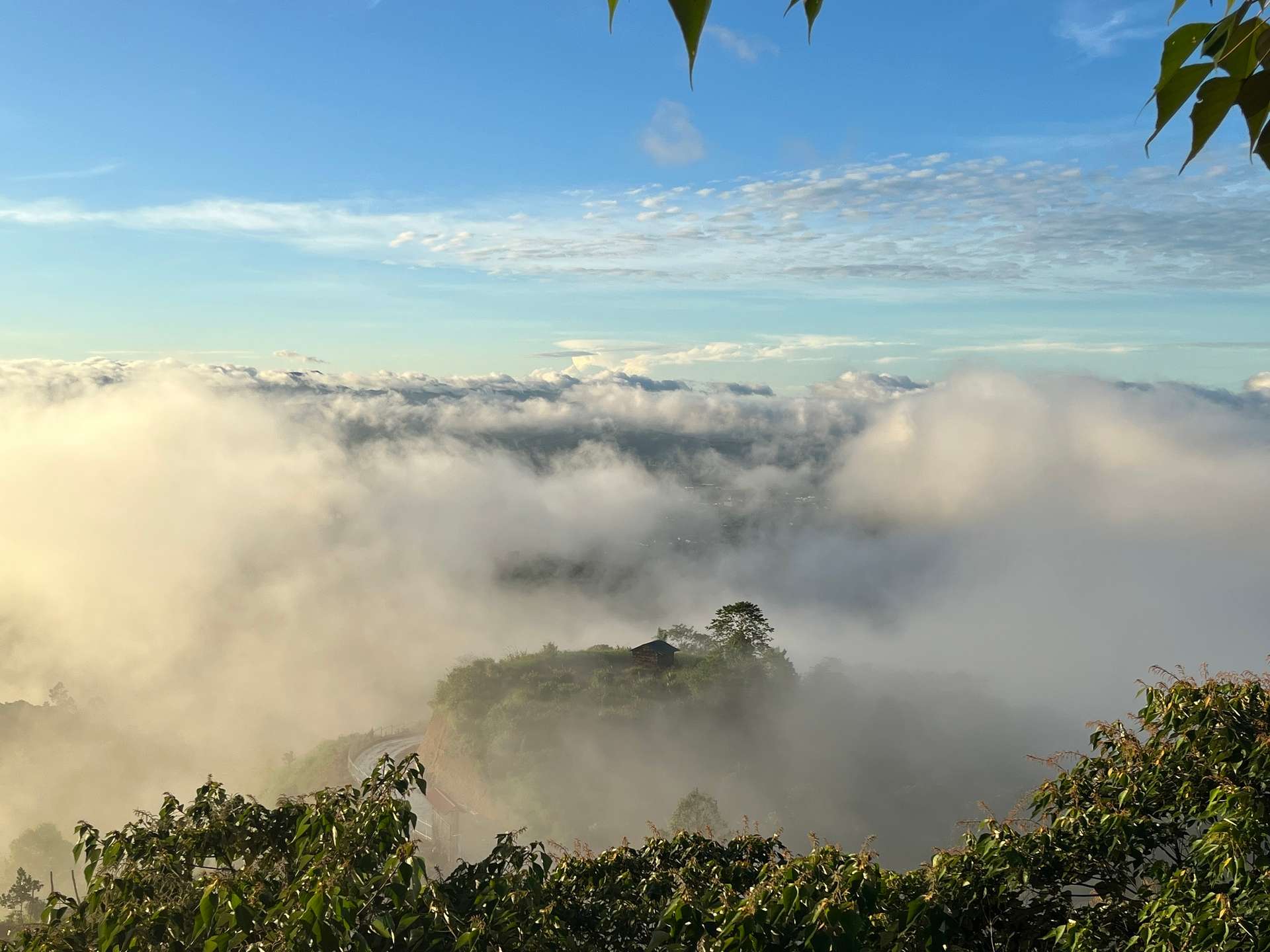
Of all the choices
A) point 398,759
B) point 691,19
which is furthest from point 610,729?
point 691,19

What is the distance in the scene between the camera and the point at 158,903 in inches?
238

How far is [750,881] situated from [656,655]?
66.9 meters

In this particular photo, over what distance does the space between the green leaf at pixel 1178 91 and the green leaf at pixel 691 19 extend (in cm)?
71

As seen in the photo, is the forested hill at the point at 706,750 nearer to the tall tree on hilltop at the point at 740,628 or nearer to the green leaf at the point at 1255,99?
the tall tree on hilltop at the point at 740,628

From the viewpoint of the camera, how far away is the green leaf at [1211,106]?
1.16 metres

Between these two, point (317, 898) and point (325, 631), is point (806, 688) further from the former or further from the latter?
point (325, 631)

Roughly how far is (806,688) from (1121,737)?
74.0 meters

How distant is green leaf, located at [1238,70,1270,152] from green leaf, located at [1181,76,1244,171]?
15mm

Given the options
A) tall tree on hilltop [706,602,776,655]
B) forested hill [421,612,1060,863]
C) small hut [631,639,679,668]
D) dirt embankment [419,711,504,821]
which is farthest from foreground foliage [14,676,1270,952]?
small hut [631,639,679,668]

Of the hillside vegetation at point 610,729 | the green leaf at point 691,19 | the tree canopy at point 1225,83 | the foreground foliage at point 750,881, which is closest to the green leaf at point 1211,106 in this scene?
the tree canopy at point 1225,83

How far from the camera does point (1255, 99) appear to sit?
117 centimetres

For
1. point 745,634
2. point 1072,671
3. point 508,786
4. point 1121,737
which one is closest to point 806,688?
point 745,634

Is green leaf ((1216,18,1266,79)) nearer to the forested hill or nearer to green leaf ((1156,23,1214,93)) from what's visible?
green leaf ((1156,23,1214,93))

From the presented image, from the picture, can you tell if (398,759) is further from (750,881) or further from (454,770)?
(750,881)
